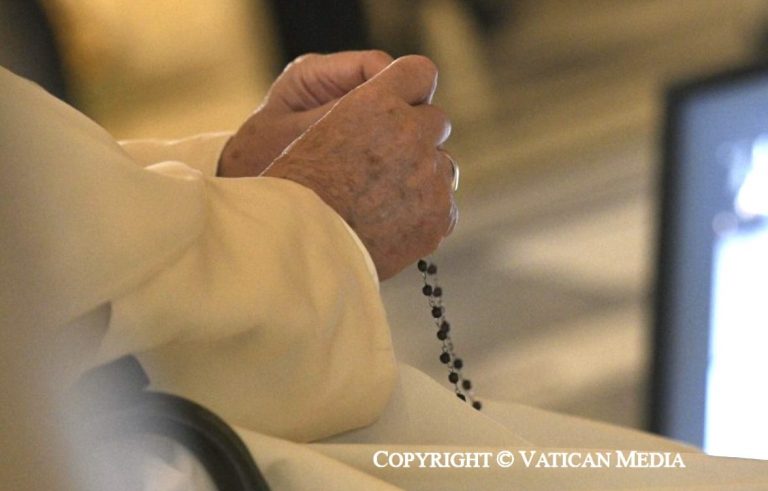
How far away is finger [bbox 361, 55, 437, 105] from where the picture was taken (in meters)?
0.67

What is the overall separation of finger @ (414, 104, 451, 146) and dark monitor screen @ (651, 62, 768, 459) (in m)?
0.81

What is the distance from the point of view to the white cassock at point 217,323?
46 centimetres

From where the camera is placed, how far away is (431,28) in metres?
3.04

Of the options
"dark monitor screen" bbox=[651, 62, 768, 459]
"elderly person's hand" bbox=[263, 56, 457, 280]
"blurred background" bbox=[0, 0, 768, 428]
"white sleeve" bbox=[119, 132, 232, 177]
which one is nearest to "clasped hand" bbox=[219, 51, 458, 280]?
"elderly person's hand" bbox=[263, 56, 457, 280]

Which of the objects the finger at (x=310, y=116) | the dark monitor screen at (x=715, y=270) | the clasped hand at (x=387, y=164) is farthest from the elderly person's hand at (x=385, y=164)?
the dark monitor screen at (x=715, y=270)

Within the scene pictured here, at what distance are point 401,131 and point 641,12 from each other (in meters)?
2.68

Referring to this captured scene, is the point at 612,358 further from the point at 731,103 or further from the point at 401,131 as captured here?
the point at 401,131

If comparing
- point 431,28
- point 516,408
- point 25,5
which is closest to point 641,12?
point 431,28

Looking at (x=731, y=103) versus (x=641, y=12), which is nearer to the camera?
(x=731, y=103)

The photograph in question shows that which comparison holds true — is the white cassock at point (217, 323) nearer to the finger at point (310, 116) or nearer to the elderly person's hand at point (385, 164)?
the elderly person's hand at point (385, 164)

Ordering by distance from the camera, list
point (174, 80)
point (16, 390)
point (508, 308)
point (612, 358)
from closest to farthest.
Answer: point (16, 390), point (612, 358), point (508, 308), point (174, 80)

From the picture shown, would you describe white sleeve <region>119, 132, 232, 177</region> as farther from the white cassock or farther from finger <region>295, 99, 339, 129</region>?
the white cassock

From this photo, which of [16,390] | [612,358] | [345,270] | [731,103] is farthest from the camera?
[612,358]

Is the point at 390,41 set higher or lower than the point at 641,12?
lower
